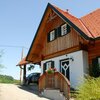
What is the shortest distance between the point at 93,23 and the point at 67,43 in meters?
2.68

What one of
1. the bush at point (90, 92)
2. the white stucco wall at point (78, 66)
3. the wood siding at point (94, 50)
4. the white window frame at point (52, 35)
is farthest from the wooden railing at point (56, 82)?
the bush at point (90, 92)

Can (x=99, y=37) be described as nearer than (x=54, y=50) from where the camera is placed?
Yes

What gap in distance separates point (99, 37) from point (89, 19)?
565cm

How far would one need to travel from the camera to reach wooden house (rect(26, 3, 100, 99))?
57.3 feet

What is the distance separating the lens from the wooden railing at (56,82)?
1533 cm

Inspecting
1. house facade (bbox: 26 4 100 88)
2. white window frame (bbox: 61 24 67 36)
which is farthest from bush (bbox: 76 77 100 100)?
white window frame (bbox: 61 24 67 36)

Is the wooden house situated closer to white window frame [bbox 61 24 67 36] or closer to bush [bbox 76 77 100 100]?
white window frame [bbox 61 24 67 36]

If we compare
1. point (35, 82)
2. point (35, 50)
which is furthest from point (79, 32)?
point (35, 82)

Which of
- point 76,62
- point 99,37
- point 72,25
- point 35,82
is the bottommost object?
point 35,82

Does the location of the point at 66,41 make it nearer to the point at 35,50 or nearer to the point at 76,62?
the point at 76,62

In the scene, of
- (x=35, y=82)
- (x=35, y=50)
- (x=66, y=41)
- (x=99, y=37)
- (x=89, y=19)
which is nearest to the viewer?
(x=99, y=37)

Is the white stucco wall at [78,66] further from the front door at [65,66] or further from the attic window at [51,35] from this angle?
the attic window at [51,35]

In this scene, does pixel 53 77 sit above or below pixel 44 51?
below

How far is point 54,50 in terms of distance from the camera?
69.1 ft
